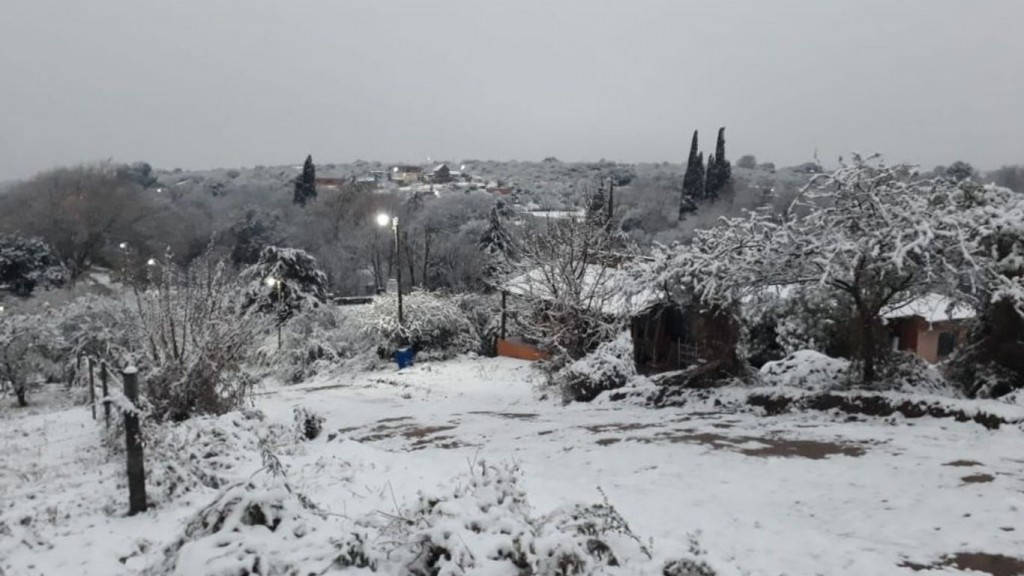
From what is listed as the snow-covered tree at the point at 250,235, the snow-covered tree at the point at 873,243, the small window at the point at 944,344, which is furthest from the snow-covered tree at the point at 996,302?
the snow-covered tree at the point at 250,235

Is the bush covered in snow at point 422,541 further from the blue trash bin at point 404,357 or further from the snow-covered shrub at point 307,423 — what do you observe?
the blue trash bin at point 404,357

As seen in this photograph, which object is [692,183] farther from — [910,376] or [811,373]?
[910,376]

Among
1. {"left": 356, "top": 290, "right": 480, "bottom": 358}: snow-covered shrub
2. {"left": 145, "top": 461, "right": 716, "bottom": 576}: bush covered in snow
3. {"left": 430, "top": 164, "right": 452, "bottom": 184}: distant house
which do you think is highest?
{"left": 430, "top": 164, "right": 452, "bottom": 184}: distant house

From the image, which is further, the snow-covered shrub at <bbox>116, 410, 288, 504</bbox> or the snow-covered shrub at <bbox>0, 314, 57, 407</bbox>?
the snow-covered shrub at <bbox>0, 314, 57, 407</bbox>

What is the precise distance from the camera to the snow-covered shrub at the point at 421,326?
75.7ft

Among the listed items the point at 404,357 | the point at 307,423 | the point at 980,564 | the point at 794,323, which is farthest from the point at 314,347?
the point at 980,564

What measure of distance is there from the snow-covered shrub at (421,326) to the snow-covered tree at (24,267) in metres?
24.3

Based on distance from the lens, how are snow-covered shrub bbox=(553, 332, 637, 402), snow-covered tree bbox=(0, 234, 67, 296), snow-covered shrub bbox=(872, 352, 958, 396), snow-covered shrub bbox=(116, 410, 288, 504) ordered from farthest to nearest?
snow-covered tree bbox=(0, 234, 67, 296)
snow-covered shrub bbox=(553, 332, 637, 402)
snow-covered shrub bbox=(872, 352, 958, 396)
snow-covered shrub bbox=(116, 410, 288, 504)

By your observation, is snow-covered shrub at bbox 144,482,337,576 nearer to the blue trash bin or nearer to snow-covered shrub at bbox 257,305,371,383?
the blue trash bin

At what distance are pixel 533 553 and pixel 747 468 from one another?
11.7ft

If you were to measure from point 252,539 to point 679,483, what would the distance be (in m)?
3.88

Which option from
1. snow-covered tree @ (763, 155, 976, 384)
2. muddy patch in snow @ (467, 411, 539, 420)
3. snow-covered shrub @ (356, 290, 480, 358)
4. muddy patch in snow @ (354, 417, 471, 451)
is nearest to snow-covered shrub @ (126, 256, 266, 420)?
muddy patch in snow @ (354, 417, 471, 451)

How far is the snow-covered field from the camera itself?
4516mm

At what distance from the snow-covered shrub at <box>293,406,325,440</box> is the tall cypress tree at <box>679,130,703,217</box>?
143ft
